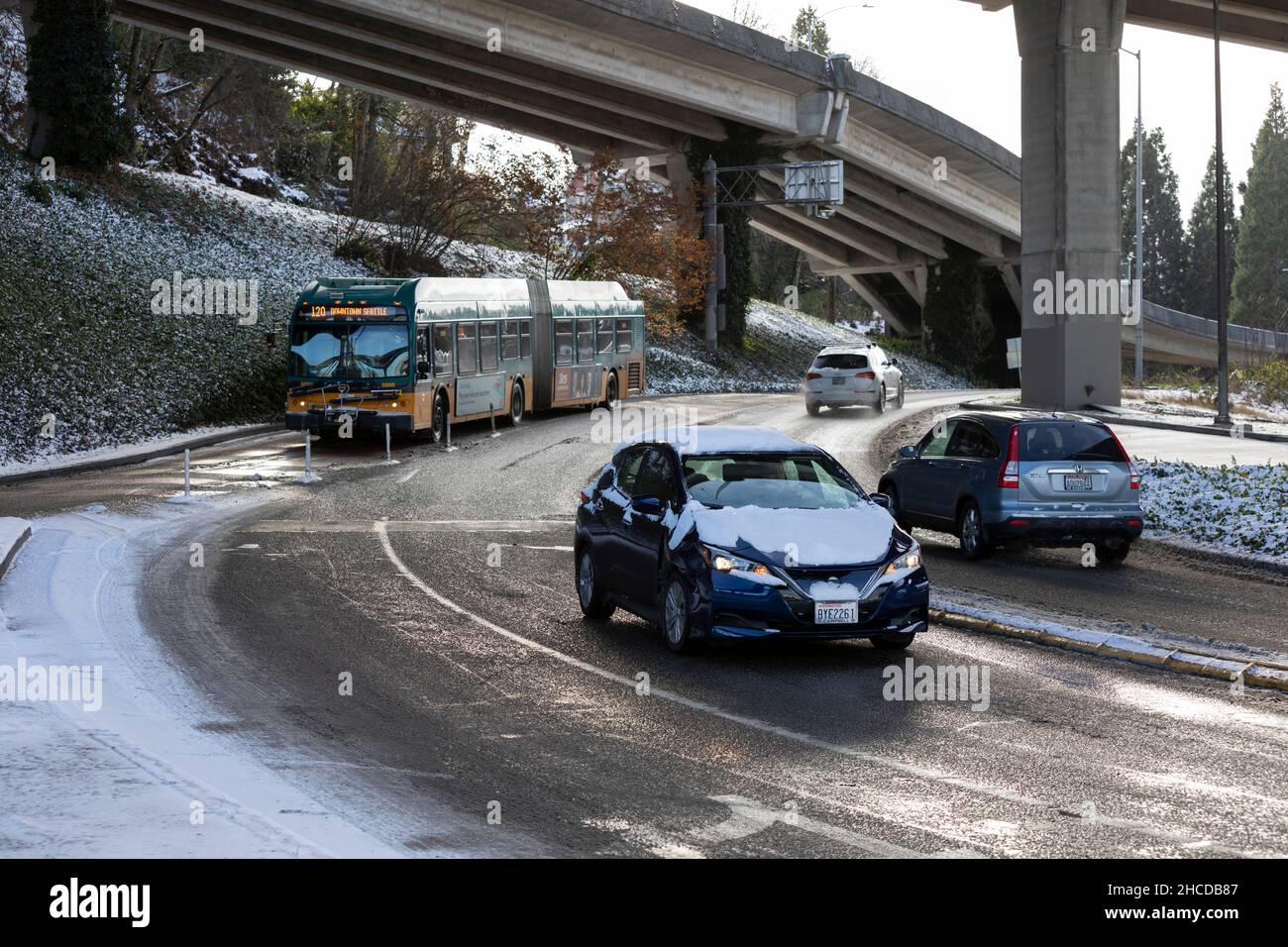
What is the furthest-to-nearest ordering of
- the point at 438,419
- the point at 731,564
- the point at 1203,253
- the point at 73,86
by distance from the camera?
the point at 1203,253, the point at 73,86, the point at 438,419, the point at 731,564

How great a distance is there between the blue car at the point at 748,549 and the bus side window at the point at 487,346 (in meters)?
23.2

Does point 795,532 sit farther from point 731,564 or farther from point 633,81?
point 633,81

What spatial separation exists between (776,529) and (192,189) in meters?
45.4

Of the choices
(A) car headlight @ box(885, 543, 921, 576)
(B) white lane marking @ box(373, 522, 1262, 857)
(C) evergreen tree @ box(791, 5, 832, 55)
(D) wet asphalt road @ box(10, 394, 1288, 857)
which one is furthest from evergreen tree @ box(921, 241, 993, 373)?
(A) car headlight @ box(885, 543, 921, 576)

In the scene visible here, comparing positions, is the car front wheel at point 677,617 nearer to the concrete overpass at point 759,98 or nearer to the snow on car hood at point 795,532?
the snow on car hood at point 795,532

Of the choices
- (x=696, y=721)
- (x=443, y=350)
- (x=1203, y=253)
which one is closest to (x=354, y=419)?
(x=443, y=350)

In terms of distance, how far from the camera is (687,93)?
61.0 metres

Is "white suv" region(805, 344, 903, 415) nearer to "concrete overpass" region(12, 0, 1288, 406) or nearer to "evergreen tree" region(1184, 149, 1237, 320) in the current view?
"concrete overpass" region(12, 0, 1288, 406)

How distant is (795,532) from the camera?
12312 mm

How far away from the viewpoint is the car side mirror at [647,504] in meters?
13.1

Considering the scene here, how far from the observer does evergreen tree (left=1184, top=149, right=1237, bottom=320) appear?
157125 mm

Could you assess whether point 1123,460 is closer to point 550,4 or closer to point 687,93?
point 550,4

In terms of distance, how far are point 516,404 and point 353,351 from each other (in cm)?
795

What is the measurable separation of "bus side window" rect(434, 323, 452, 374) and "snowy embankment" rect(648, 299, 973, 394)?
23.5 m
